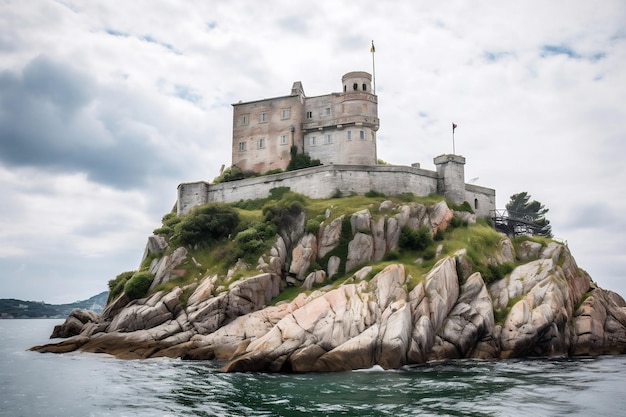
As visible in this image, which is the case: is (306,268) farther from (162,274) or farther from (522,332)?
(522,332)

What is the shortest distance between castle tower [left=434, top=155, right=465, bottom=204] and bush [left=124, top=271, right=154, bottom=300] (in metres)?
33.3

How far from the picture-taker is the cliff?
1521 inches

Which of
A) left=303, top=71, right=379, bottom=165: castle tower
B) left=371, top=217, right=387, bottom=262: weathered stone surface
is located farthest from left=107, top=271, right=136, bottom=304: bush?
left=303, top=71, right=379, bottom=165: castle tower

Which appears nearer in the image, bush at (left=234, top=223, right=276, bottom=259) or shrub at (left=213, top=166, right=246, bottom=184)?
bush at (left=234, top=223, right=276, bottom=259)

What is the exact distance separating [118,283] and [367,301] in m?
→ 27.8

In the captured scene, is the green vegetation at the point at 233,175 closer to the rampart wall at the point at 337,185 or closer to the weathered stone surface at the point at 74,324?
the rampart wall at the point at 337,185

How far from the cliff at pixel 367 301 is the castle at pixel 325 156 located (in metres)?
5.36

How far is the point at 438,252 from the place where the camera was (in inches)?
2007

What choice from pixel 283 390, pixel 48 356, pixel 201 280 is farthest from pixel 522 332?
pixel 48 356

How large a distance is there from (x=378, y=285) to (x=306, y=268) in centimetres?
964

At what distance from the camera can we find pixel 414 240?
171 feet

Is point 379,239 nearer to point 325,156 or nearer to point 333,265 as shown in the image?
point 333,265

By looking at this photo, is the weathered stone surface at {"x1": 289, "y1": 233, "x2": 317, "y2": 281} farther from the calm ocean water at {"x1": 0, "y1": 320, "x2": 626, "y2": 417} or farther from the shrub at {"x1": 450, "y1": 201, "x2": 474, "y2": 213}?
the shrub at {"x1": 450, "y1": 201, "x2": 474, "y2": 213}

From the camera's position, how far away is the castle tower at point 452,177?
63.1 m
